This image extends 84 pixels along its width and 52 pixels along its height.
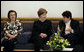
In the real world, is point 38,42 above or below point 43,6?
below

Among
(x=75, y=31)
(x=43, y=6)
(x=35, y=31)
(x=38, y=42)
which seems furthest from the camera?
(x=43, y=6)

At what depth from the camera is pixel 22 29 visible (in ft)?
17.4

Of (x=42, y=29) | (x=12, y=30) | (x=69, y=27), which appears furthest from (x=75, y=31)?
(x=12, y=30)

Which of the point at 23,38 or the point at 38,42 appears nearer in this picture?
the point at 38,42

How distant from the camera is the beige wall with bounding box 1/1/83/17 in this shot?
19.1ft

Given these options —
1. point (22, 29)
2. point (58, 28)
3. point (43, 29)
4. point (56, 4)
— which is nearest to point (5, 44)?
point (22, 29)

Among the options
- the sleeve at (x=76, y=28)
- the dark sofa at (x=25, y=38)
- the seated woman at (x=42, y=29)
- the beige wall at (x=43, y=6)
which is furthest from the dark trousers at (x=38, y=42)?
the beige wall at (x=43, y=6)

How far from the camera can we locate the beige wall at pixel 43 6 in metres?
5.82

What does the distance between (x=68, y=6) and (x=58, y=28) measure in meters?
0.81

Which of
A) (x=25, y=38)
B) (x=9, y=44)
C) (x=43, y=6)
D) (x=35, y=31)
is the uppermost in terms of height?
(x=43, y=6)

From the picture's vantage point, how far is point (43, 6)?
19.3ft

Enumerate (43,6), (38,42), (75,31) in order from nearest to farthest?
Answer: (38,42), (75,31), (43,6)

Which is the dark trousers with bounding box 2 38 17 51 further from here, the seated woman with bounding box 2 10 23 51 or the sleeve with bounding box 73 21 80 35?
the sleeve with bounding box 73 21 80 35

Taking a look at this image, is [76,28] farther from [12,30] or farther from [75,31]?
[12,30]
